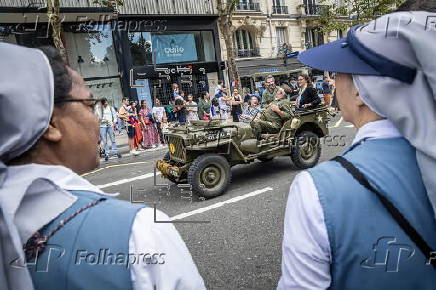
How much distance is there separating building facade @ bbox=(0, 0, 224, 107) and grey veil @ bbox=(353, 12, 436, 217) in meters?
15.8

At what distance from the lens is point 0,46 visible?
841mm

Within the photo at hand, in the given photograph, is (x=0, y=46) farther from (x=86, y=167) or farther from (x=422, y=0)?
(x=422, y=0)

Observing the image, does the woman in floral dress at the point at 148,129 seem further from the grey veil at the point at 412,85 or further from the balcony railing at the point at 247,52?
the balcony railing at the point at 247,52

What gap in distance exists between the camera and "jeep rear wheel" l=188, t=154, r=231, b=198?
5199mm

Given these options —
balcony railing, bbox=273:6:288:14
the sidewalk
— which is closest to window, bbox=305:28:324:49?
balcony railing, bbox=273:6:288:14

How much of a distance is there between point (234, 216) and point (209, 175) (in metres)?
1.05

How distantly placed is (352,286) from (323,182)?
1.08 ft

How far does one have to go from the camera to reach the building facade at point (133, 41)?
15.8 metres

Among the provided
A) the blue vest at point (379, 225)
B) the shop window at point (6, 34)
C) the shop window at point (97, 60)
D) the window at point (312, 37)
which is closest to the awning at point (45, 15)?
the shop window at point (6, 34)

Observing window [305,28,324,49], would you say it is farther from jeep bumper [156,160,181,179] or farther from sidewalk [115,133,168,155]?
jeep bumper [156,160,181,179]

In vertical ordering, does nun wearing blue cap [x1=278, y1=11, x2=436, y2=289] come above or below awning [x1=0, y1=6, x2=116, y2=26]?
below

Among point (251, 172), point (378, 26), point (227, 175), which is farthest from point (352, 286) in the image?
point (251, 172)

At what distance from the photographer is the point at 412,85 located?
3.18 ft
